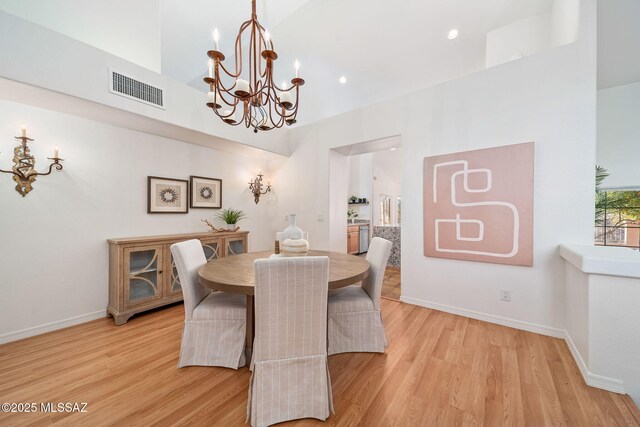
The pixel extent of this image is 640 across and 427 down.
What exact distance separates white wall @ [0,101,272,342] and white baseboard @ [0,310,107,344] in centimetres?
1

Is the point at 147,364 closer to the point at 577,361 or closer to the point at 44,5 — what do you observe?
the point at 577,361

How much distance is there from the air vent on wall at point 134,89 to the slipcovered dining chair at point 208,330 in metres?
1.80

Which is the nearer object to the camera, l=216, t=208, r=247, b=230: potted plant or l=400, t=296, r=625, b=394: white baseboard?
l=400, t=296, r=625, b=394: white baseboard

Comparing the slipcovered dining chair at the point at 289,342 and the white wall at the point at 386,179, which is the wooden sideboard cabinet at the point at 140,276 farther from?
the white wall at the point at 386,179

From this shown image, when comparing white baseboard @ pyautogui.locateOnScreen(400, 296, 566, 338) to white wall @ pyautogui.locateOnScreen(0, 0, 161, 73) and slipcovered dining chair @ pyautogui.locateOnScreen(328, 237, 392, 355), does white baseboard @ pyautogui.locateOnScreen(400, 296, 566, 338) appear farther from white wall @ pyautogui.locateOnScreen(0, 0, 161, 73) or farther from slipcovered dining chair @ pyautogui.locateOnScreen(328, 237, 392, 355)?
white wall @ pyautogui.locateOnScreen(0, 0, 161, 73)

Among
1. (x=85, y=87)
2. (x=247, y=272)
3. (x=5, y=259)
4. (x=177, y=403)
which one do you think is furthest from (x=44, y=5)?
(x=177, y=403)

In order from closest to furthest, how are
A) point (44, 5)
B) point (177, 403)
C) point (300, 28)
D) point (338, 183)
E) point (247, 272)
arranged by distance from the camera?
point (177, 403) → point (247, 272) → point (44, 5) → point (300, 28) → point (338, 183)

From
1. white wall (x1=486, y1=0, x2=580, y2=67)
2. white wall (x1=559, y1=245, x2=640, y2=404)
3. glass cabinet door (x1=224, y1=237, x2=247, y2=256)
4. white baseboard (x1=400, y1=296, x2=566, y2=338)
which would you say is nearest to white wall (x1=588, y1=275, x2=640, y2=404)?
white wall (x1=559, y1=245, x2=640, y2=404)

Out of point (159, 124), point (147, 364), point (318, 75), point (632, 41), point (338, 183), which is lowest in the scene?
point (147, 364)

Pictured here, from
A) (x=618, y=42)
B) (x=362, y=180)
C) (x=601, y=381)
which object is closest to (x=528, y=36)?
(x=618, y=42)

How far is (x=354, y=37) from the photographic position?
3.62 m

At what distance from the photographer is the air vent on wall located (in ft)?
7.37

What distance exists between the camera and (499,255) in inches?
94.4

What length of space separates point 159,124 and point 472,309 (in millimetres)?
4145
